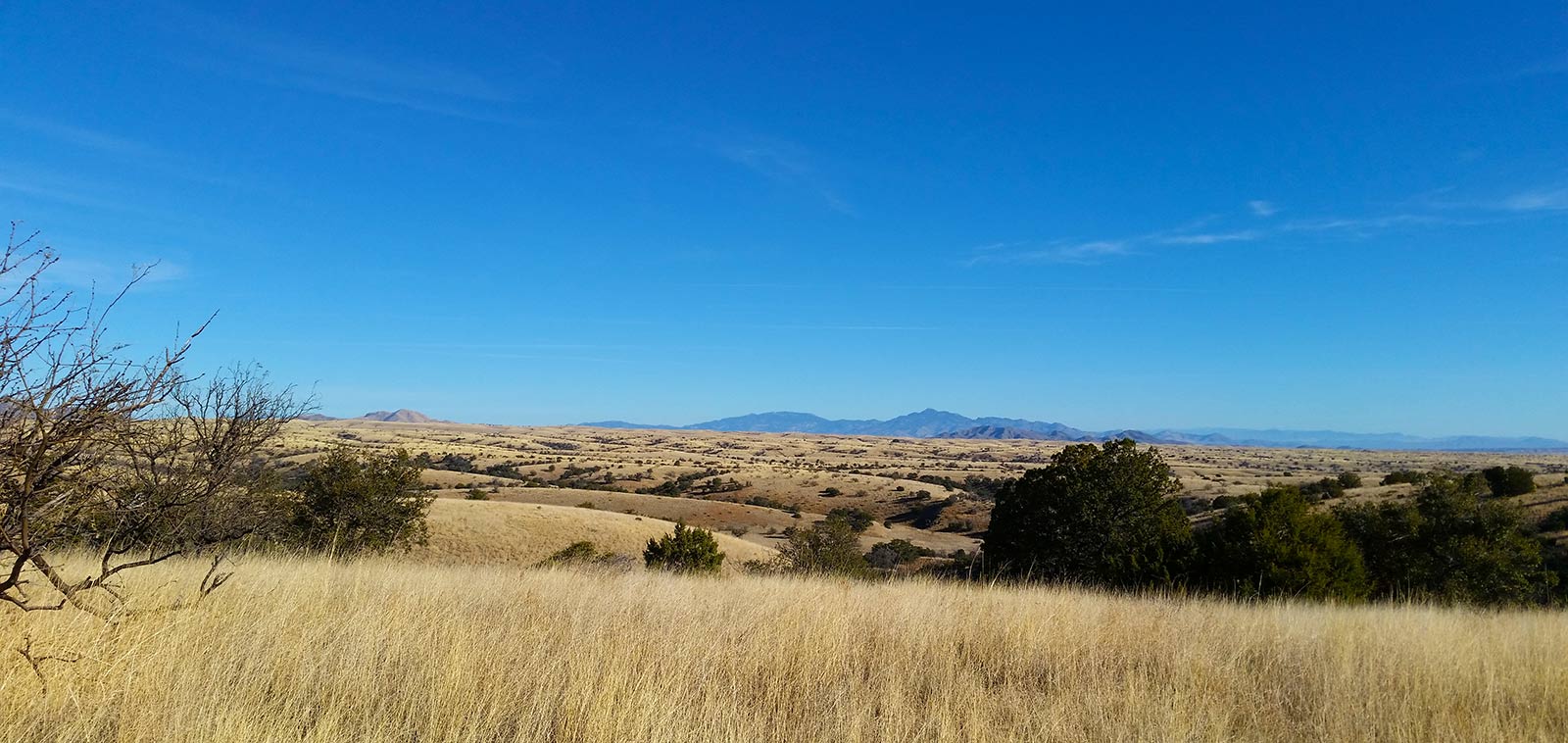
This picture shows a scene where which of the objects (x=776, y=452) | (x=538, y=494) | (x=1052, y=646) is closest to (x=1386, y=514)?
(x=1052, y=646)

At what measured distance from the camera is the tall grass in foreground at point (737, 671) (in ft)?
13.9

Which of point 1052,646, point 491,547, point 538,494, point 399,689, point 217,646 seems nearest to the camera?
point 399,689

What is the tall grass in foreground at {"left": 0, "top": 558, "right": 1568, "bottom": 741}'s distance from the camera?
423cm

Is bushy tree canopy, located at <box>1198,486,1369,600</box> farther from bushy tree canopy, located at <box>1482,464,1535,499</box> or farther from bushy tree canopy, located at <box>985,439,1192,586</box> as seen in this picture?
bushy tree canopy, located at <box>1482,464,1535,499</box>

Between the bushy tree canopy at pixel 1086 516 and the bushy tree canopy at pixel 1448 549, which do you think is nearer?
the bushy tree canopy at pixel 1086 516

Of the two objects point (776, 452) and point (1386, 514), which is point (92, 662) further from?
point (776, 452)

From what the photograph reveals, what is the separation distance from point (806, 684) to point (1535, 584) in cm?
2611

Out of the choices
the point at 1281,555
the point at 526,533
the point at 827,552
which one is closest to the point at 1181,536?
the point at 1281,555

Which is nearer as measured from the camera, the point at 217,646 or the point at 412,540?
the point at 217,646

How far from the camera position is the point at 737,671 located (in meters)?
5.72

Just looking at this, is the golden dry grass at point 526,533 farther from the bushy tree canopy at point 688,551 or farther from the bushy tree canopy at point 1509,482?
the bushy tree canopy at point 1509,482

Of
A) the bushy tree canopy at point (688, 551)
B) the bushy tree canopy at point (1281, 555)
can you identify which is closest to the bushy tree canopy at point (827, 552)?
the bushy tree canopy at point (688, 551)

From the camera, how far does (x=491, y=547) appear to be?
32.8m

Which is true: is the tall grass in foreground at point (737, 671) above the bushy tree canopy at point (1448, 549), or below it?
above
